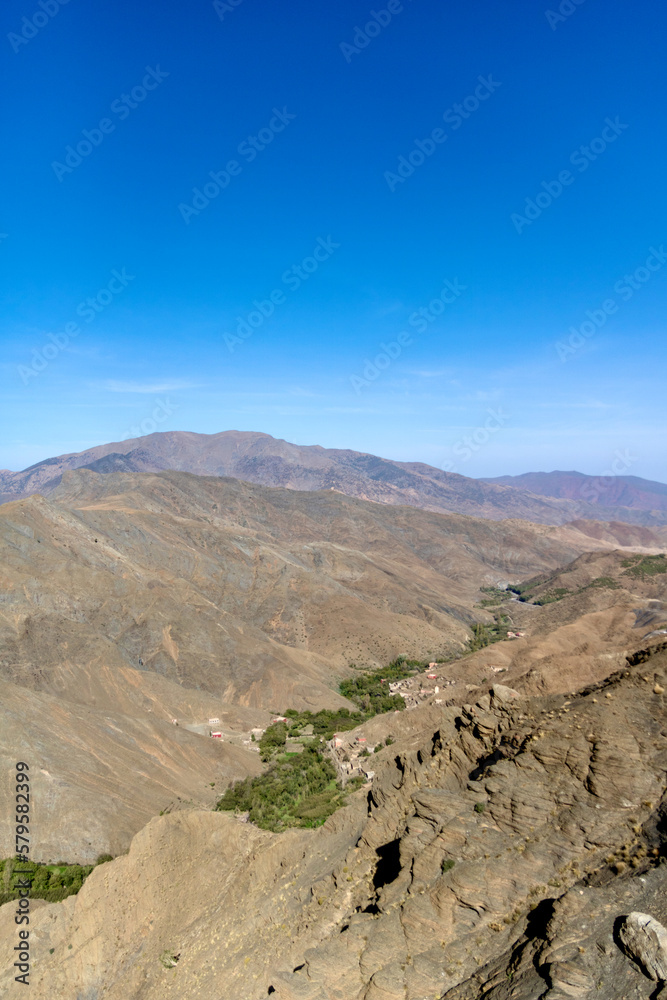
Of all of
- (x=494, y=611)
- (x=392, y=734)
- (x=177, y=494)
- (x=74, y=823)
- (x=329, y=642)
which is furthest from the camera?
(x=177, y=494)

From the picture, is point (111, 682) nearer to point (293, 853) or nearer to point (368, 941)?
point (293, 853)

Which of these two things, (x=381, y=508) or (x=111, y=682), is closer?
(x=111, y=682)

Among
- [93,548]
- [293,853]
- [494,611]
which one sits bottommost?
[494,611]

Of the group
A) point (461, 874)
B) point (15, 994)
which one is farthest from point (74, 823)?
point (461, 874)

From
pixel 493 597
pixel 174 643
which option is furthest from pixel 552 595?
pixel 174 643

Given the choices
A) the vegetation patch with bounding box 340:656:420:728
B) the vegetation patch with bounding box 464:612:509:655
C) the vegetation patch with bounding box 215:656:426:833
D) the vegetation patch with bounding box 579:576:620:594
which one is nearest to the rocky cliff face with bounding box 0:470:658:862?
the vegetation patch with bounding box 215:656:426:833

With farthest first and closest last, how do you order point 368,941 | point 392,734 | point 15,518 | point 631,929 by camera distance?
point 15,518 → point 392,734 → point 368,941 → point 631,929

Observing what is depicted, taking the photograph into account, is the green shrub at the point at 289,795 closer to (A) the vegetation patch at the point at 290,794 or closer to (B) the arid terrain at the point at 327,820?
(A) the vegetation patch at the point at 290,794
